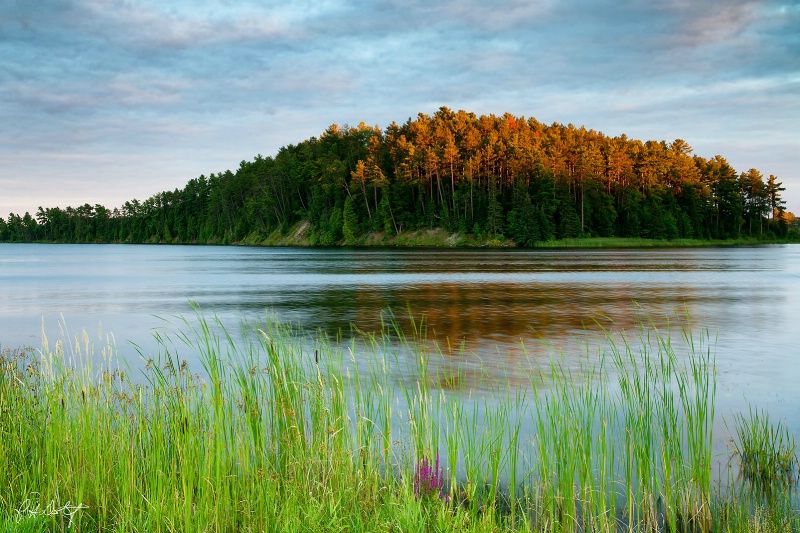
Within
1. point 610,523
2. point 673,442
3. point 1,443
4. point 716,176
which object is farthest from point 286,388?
point 716,176

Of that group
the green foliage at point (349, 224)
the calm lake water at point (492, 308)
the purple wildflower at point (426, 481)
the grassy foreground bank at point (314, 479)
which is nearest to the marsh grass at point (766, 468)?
the grassy foreground bank at point (314, 479)

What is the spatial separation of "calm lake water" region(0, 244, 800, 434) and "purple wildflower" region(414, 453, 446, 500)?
13.2ft

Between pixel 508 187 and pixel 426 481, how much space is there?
123 m

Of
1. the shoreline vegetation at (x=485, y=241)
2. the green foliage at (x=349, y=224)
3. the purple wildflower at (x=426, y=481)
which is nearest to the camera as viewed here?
the purple wildflower at (x=426, y=481)

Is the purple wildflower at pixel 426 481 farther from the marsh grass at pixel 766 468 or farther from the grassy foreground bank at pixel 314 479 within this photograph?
the marsh grass at pixel 766 468

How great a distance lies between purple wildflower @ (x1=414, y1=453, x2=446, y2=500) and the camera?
6.33 metres

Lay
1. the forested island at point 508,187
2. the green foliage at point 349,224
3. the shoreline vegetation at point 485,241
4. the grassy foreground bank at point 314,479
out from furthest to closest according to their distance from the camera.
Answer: the green foliage at point 349,224
the forested island at point 508,187
the shoreline vegetation at point 485,241
the grassy foreground bank at point 314,479

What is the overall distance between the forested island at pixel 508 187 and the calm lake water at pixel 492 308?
223ft

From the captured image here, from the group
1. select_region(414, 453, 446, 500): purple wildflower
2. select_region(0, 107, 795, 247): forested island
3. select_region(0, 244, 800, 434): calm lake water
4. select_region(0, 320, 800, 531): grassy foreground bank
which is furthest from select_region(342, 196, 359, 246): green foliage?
select_region(414, 453, 446, 500): purple wildflower

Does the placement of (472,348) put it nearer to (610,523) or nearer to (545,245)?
(610,523)

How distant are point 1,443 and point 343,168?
138m

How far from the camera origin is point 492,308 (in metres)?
28.9

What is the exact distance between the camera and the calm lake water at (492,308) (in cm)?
1778

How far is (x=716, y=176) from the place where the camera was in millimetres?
146375
